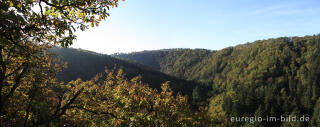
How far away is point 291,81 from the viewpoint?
612 feet

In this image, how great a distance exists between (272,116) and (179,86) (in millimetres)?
82022

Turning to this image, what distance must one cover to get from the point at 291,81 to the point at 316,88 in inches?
976

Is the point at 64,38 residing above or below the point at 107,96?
above

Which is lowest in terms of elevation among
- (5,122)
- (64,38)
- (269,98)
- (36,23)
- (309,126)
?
(309,126)

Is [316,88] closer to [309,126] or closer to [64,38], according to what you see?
[309,126]

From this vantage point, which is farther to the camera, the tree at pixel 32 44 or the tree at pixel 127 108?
the tree at pixel 127 108

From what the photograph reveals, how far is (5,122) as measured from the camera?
769cm

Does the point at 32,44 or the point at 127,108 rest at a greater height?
the point at 32,44

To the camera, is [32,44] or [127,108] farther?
[127,108]

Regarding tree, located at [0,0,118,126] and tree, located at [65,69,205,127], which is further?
tree, located at [65,69,205,127]

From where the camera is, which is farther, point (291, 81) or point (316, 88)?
point (291, 81)

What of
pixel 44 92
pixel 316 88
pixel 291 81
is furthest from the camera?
pixel 291 81

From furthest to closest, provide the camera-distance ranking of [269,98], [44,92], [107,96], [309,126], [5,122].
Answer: [269,98] → [309,126] → [107,96] → [44,92] → [5,122]

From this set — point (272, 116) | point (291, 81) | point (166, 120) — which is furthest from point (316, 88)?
point (166, 120)
